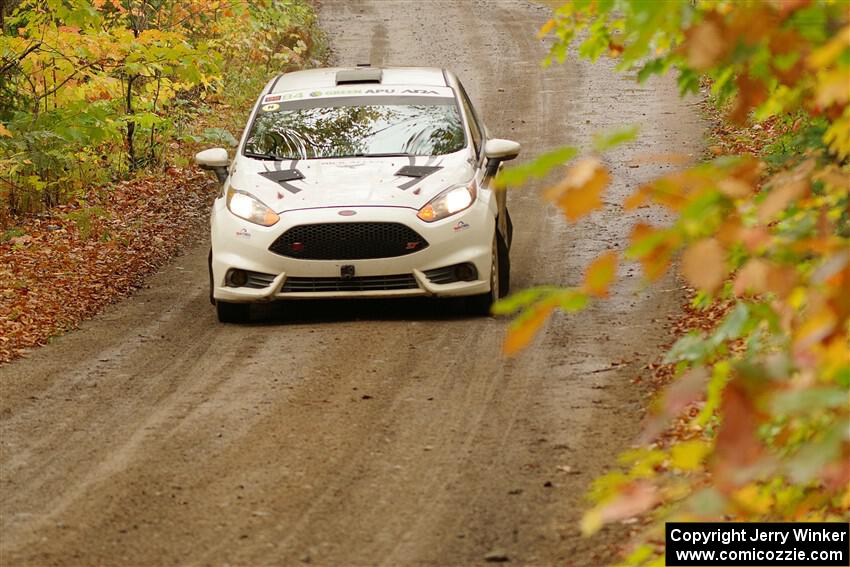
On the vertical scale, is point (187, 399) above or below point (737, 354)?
below

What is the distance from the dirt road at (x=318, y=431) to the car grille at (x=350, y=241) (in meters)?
0.61

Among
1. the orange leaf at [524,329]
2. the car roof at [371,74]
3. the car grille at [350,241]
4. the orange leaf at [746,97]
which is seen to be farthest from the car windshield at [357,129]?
the orange leaf at [524,329]

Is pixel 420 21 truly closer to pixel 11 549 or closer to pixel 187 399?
pixel 187 399

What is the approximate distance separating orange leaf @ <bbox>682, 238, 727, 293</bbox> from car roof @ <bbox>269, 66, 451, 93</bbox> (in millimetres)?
9021

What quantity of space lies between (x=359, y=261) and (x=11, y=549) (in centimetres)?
466

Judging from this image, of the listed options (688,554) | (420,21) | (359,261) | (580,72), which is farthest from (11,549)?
(420,21)

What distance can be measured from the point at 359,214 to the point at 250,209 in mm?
951

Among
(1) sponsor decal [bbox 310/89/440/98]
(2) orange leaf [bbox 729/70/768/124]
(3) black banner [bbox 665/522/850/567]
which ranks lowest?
(1) sponsor decal [bbox 310/89/440/98]

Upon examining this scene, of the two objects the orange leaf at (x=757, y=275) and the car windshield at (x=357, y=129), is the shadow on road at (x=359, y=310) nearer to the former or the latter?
the car windshield at (x=357, y=129)

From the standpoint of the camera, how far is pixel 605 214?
1504cm

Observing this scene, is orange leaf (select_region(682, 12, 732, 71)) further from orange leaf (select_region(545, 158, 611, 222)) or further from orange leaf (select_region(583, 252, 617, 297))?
orange leaf (select_region(583, 252, 617, 297))

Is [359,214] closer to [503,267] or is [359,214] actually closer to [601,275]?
[503,267]

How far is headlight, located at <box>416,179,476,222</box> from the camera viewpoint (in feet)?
33.2

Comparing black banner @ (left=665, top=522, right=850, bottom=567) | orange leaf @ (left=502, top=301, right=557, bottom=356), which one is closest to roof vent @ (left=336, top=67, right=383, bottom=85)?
black banner @ (left=665, top=522, right=850, bottom=567)
